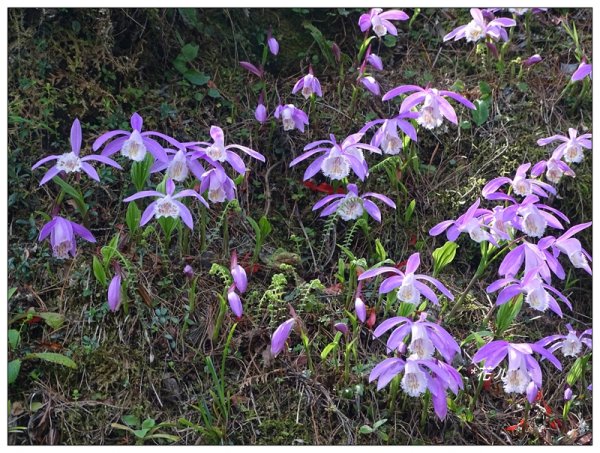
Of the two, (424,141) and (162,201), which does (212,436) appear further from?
(424,141)

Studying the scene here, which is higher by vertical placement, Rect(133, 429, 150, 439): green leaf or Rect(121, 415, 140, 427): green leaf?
Rect(133, 429, 150, 439): green leaf

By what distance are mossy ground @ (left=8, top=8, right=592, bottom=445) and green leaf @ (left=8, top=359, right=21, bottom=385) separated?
2.3 inches

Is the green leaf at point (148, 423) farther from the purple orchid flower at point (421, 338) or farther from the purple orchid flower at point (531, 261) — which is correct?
the purple orchid flower at point (531, 261)

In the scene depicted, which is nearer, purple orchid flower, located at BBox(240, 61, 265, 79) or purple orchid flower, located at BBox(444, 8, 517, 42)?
purple orchid flower, located at BBox(240, 61, 265, 79)

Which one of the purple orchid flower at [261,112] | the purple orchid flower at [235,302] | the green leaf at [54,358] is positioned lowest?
the green leaf at [54,358]

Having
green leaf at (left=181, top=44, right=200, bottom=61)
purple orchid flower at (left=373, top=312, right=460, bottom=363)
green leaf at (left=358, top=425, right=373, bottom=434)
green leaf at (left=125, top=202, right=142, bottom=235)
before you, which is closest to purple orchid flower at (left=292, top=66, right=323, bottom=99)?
green leaf at (left=181, top=44, right=200, bottom=61)

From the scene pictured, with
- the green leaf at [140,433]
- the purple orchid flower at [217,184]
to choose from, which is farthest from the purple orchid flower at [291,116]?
the green leaf at [140,433]

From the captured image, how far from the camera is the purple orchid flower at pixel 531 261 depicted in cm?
251

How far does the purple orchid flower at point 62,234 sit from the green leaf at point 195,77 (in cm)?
105

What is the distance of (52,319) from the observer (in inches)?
99.7

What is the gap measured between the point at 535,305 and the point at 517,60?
5.37 feet

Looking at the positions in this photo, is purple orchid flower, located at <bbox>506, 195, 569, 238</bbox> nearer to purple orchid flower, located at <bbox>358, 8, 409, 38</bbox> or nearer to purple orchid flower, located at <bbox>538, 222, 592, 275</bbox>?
purple orchid flower, located at <bbox>538, 222, 592, 275</bbox>

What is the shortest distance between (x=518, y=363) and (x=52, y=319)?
1583 millimetres

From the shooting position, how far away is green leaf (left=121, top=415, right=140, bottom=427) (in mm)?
2352
